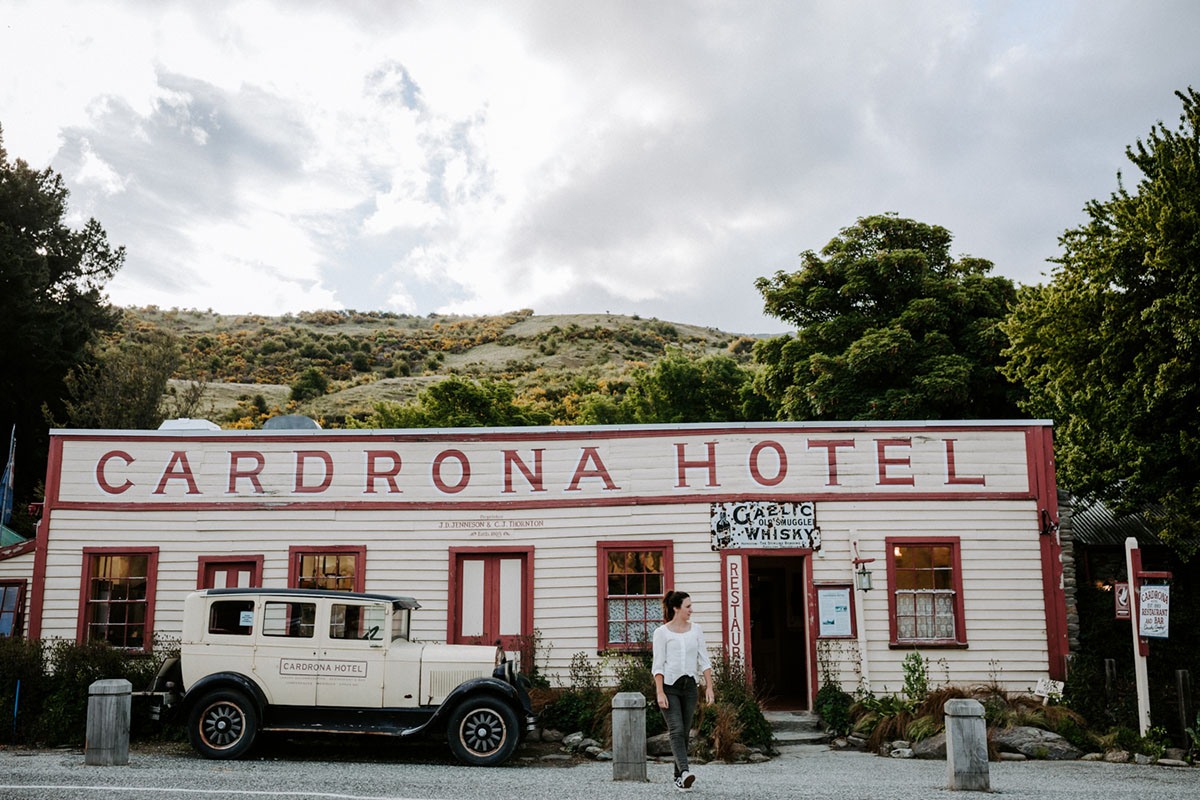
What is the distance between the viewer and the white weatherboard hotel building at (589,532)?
14719 mm

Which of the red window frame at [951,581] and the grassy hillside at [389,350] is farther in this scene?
the grassy hillside at [389,350]

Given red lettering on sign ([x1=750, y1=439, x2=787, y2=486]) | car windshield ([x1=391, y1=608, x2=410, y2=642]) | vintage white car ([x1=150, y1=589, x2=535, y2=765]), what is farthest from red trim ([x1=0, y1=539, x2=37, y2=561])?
red lettering on sign ([x1=750, y1=439, x2=787, y2=486])

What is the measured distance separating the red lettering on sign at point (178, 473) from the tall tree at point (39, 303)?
739 inches

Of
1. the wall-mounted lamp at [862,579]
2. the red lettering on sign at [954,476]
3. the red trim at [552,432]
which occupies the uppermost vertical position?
the red trim at [552,432]

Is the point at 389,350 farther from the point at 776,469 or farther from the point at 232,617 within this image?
the point at 232,617

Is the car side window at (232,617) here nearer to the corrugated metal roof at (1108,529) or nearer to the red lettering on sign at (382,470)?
the red lettering on sign at (382,470)

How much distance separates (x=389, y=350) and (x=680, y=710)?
209 ft

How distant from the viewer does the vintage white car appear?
11336 mm

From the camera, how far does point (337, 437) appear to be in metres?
15.6

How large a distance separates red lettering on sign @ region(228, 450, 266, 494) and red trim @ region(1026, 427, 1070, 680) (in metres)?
12.0

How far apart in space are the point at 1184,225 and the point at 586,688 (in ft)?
41.3

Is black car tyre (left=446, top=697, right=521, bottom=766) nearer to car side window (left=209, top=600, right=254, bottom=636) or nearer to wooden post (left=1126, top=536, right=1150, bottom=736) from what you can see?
car side window (left=209, top=600, right=254, bottom=636)

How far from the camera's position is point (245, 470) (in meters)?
15.4

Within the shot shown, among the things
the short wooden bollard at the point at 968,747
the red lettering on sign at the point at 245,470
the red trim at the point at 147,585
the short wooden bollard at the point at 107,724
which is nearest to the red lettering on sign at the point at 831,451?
the short wooden bollard at the point at 968,747
